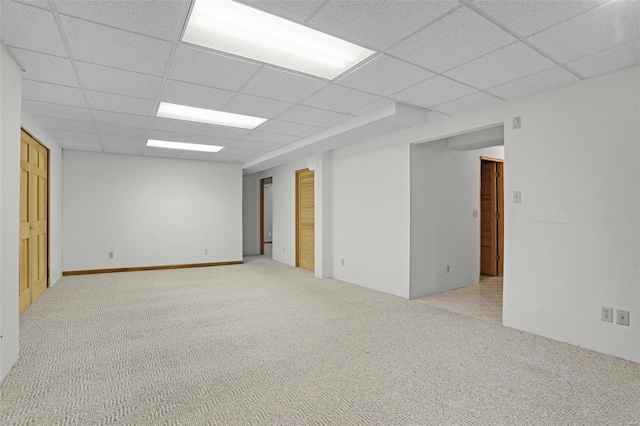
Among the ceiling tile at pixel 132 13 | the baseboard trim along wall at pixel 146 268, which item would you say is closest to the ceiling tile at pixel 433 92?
the ceiling tile at pixel 132 13

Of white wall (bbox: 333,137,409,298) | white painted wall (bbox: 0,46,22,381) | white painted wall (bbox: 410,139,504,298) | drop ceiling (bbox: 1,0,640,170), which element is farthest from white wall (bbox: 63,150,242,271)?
white painted wall (bbox: 410,139,504,298)

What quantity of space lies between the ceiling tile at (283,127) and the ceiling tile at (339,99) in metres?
0.84

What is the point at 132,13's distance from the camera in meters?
1.98

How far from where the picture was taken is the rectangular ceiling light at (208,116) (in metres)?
4.08

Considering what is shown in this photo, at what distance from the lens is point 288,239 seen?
7902 mm

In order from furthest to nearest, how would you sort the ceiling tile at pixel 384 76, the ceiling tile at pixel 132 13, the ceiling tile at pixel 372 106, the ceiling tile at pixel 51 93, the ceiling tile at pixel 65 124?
1. the ceiling tile at pixel 65 124
2. the ceiling tile at pixel 372 106
3. the ceiling tile at pixel 51 93
4. the ceiling tile at pixel 384 76
5. the ceiling tile at pixel 132 13

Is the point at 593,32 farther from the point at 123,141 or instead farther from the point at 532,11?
the point at 123,141

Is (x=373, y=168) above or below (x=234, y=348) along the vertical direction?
above

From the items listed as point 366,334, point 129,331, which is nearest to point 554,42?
point 366,334

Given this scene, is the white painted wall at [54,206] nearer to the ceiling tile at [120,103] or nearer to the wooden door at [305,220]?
the ceiling tile at [120,103]

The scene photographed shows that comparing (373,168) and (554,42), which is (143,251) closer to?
(373,168)

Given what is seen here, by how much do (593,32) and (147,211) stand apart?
7.28 m

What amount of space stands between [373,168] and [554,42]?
3078mm

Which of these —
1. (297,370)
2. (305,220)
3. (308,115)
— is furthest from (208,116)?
(305,220)
